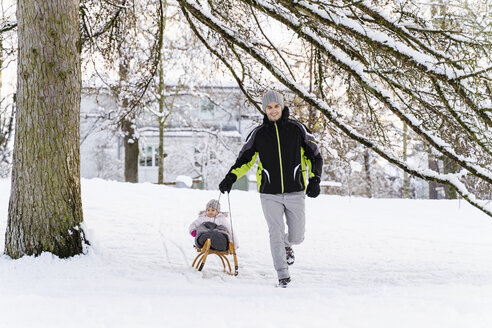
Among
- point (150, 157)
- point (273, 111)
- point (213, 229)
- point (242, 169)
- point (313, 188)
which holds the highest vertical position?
point (150, 157)

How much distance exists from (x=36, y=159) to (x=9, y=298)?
5.26ft

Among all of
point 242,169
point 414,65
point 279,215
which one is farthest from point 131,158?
point 414,65

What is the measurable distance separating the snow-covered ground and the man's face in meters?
1.51

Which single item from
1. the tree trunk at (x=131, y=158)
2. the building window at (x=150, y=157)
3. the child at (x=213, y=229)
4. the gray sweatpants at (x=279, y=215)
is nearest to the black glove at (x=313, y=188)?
the gray sweatpants at (x=279, y=215)

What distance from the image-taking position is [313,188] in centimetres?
391

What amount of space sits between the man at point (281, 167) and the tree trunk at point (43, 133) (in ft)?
5.73

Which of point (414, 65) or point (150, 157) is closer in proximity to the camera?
point (414, 65)

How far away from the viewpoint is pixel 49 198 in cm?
442

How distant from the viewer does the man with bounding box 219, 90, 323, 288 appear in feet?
13.0

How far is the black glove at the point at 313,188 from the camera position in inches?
153

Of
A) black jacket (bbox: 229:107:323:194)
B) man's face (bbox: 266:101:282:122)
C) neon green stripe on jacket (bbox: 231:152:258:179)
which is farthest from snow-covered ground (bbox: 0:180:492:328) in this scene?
man's face (bbox: 266:101:282:122)

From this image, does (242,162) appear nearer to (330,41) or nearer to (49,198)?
(330,41)

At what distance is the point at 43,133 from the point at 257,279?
2564 millimetres

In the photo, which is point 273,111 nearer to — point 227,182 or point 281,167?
point 281,167
